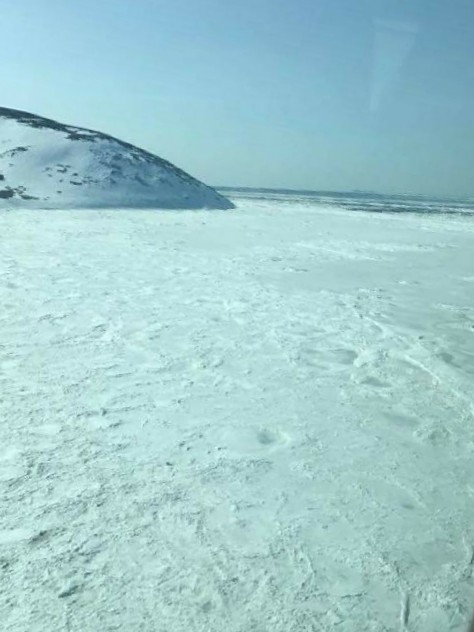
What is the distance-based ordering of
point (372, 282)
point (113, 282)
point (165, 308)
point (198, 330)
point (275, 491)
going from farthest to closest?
point (372, 282)
point (113, 282)
point (165, 308)
point (198, 330)
point (275, 491)

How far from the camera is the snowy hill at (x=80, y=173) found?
23.6m

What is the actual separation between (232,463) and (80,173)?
25.3m

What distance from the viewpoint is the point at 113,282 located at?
Answer: 7844mm

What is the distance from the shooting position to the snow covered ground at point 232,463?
2.07 metres

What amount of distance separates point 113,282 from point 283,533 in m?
5.89

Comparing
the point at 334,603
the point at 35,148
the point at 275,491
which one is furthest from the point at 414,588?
the point at 35,148

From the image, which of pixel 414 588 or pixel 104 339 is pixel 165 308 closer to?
pixel 104 339

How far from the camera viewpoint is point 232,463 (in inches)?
120

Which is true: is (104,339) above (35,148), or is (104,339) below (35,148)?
below

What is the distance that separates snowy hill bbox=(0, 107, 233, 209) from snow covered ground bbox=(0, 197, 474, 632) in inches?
705

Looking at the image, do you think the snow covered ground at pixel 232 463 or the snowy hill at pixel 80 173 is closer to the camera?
the snow covered ground at pixel 232 463

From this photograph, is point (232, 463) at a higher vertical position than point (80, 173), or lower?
lower

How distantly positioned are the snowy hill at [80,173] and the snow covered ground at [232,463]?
17.9 meters

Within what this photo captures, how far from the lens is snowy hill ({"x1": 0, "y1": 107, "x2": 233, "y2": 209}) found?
23.6 metres
